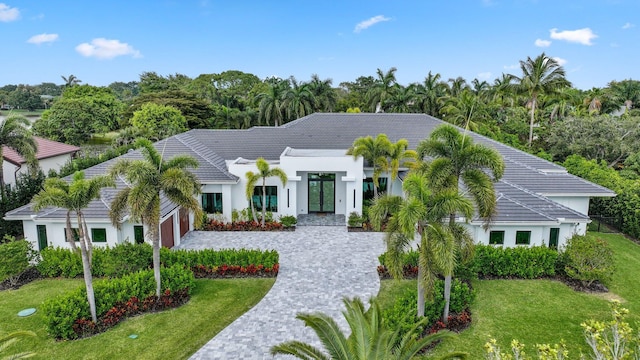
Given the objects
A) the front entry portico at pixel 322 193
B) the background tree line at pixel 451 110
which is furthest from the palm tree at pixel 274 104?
the front entry portico at pixel 322 193

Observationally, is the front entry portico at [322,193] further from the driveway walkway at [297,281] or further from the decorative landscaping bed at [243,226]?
the decorative landscaping bed at [243,226]

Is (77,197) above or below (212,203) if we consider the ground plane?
above

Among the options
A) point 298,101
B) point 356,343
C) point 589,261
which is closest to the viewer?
point 356,343

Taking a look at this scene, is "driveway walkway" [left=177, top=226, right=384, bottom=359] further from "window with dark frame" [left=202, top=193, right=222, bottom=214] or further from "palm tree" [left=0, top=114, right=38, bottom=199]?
"palm tree" [left=0, top=114, right=38, bottom=199]

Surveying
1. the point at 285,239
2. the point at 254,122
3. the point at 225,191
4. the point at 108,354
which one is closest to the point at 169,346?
the point at 108,354

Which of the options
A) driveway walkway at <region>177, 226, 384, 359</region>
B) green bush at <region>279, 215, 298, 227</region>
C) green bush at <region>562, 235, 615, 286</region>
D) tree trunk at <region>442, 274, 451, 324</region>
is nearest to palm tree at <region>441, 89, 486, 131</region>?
green bush at <region>279, 215, 298, 227</region>

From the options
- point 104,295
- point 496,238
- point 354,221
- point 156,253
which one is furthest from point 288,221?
point 104,295

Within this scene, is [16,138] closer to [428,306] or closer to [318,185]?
[318,185]
